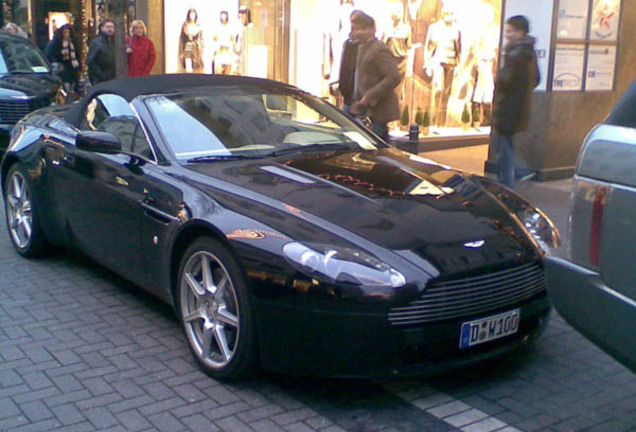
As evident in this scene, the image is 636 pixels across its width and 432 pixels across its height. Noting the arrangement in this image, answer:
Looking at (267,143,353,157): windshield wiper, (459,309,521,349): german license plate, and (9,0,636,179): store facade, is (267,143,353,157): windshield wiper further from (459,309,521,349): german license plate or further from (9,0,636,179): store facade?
(9,0,636,179): store facade

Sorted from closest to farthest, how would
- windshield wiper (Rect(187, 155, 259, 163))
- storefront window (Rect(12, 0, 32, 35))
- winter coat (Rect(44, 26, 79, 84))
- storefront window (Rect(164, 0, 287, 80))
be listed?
windshield wiper (Rect(187, 155, 259, 163)), storefront window (Rect(164, 0, 287, 80)), winter coat (Rect(44, 26, 79, 84)), storefront window (Rect(12, 0, 32, 35))

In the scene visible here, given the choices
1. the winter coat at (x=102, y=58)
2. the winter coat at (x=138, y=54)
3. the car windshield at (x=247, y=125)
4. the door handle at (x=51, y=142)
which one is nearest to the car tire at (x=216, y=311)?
the car windshield at (x=247, y=125)

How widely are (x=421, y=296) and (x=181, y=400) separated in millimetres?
1310

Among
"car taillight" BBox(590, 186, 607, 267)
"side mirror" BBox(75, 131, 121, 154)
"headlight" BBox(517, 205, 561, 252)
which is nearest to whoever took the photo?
"car taillight" BBox(590, 186, 607, 267)

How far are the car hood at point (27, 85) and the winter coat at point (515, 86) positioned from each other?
21.9 ft

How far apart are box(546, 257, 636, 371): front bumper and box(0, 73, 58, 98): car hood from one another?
9.45 m

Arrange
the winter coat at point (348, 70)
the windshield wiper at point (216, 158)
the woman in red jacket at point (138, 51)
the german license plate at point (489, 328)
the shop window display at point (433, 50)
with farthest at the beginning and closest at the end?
the shop window display at point (433, 50)
the woman in red jacket at point (138, 51)
the winter coat at point (348, 70)
the windshield wiper at point (216, 158)
the german license plate at point (489, 328)

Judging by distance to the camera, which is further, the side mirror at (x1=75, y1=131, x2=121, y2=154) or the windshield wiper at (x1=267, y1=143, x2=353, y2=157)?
the windshield wiper at (x1=267, y1=143, x2=353, y2=157)

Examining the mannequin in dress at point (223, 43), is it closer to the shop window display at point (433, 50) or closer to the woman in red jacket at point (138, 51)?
the shop window display at point (433, 50)

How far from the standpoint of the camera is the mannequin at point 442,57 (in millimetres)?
13891

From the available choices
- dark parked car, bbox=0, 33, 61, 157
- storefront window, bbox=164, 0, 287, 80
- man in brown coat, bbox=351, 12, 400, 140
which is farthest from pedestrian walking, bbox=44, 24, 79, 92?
man in brown coat, bbox=351, 12, 400, 140

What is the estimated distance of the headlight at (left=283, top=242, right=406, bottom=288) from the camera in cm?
370

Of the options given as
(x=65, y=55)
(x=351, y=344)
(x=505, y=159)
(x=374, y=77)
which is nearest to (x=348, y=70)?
(x=374, y=77)

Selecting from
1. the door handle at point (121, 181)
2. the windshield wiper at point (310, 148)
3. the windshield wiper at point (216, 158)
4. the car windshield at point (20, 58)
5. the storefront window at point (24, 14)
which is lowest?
the door handle at point (121, 181)
